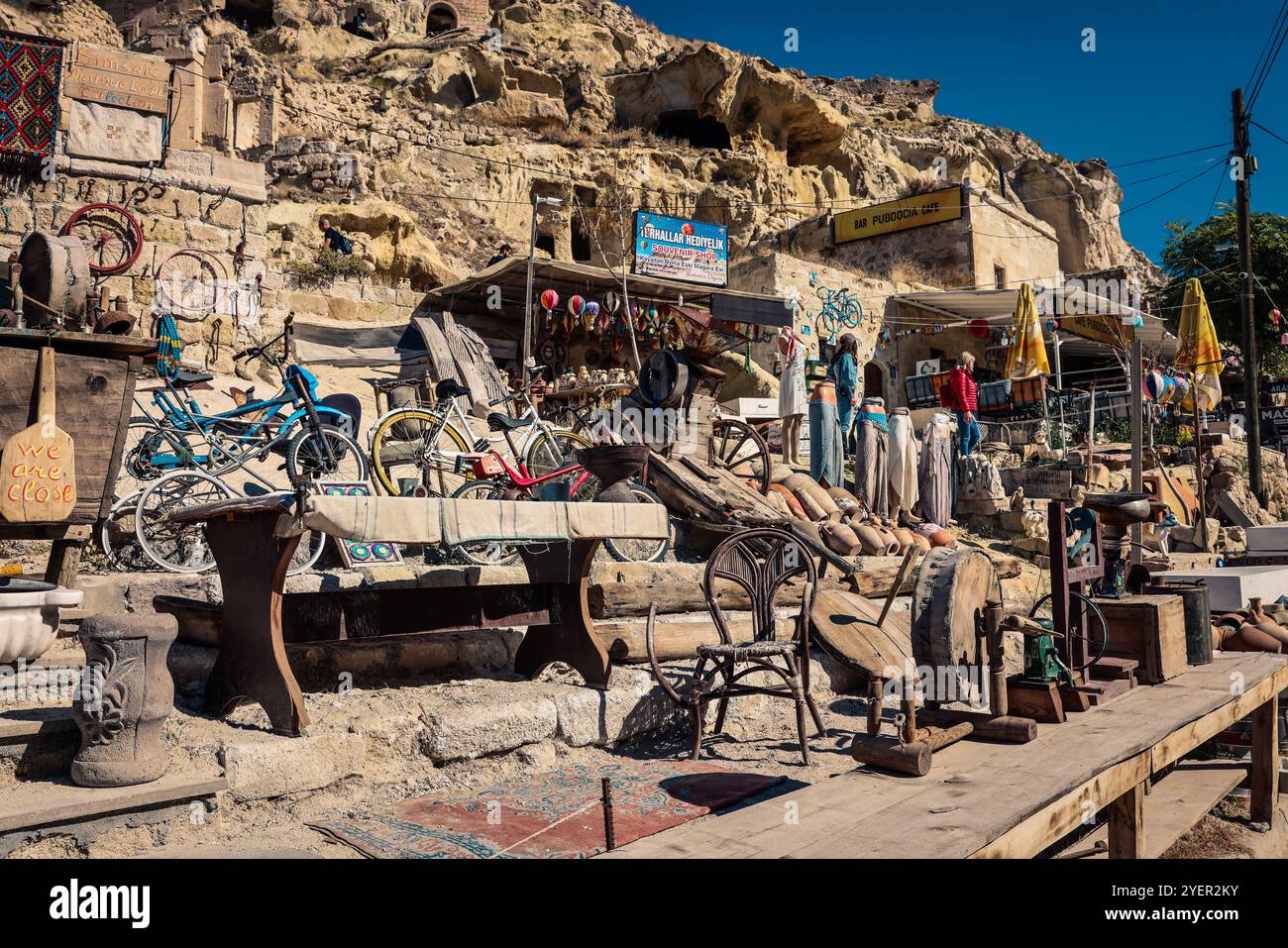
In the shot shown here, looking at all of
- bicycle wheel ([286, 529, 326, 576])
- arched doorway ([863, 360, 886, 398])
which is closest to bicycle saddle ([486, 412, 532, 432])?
bicycle wheel ([286, 529, 326, 576])

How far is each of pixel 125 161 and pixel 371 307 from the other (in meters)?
6.25

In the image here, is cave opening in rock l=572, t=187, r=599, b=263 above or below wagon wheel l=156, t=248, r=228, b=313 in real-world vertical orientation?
above

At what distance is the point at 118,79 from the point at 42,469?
1406cm

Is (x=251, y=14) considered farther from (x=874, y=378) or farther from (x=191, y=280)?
(x=874, y=378)

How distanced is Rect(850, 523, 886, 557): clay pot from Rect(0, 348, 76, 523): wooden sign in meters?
6.82

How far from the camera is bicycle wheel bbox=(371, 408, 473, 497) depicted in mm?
7199

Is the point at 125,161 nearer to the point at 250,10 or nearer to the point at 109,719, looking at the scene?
the point at 109,719

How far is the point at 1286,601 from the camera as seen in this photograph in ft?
25.9

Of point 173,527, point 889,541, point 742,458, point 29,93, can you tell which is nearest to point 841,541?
point 889,541

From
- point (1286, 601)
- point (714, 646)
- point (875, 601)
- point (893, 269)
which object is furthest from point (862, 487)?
point (893, 269)

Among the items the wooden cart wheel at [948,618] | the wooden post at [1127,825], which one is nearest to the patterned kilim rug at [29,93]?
the wooden cart wheel at [948,618]

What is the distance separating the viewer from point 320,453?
6.68m

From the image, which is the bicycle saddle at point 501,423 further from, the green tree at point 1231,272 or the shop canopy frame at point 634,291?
the green tree at point 1231,272

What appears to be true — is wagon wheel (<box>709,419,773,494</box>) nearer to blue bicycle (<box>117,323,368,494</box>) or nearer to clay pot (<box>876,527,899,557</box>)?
clay pot (<box>876,527,899,557</box>)
